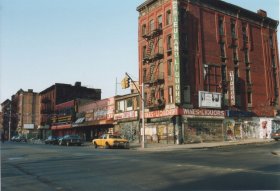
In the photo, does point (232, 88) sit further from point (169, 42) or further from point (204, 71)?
point (169, 42)

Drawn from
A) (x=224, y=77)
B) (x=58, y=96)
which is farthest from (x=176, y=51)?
(x=58, y=96)

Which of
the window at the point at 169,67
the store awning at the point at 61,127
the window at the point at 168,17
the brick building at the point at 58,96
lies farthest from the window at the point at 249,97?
the brick building at the point at 58,96

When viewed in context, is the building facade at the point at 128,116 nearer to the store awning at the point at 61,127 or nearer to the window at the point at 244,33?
the window at the point at 244,33

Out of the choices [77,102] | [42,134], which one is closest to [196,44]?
[77,102]

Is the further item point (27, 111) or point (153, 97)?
point (27, 111)

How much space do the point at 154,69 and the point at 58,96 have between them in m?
42.3

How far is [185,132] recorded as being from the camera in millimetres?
39844

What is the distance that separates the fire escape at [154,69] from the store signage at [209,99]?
4763 millimetres

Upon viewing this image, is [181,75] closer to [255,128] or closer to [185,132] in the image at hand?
[185,132]

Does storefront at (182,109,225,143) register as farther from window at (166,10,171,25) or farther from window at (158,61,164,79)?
window at (166,10,171,25)

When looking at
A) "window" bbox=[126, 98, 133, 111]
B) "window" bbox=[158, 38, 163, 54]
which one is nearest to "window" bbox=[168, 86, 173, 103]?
"window" bbox=[158, 38, 163, 54]

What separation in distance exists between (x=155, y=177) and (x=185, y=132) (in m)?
29.5

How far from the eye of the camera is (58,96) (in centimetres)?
8150

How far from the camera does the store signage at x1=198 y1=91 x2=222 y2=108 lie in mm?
42031
